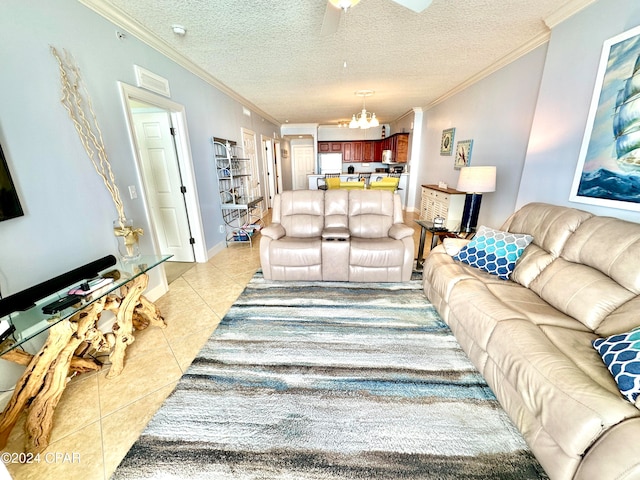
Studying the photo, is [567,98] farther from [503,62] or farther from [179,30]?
[179,30]

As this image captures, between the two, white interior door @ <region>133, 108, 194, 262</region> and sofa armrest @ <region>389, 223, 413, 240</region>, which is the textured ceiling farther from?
sofa armrest @ <region>389, 223, 413, 240</region>

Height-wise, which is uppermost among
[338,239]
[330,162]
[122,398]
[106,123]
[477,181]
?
[106,123]

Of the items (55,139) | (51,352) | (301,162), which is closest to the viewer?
(51,352)

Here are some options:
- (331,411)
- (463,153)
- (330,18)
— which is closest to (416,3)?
(330,18)

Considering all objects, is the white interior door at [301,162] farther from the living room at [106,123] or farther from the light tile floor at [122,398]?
the light tile floor at [122,398]

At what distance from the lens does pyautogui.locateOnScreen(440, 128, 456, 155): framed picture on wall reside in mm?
4602

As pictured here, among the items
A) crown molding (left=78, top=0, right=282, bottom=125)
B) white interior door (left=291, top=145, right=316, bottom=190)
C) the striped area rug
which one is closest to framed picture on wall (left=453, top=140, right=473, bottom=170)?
the striped area rug

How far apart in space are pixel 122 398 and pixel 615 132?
373cm

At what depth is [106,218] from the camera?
80.1 inches

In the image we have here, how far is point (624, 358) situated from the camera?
1.00m

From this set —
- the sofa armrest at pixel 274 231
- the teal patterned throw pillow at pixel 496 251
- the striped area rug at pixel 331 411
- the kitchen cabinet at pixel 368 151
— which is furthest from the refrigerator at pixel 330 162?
the striped area rug at pixel 331 411

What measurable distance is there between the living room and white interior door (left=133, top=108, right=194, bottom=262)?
30 cm

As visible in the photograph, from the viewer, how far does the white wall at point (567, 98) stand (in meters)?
1.83

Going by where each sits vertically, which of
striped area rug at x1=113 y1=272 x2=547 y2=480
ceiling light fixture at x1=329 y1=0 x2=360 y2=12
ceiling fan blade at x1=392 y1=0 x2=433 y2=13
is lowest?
striped area rug at x1=113 y1=272 x2=547 y2=480
